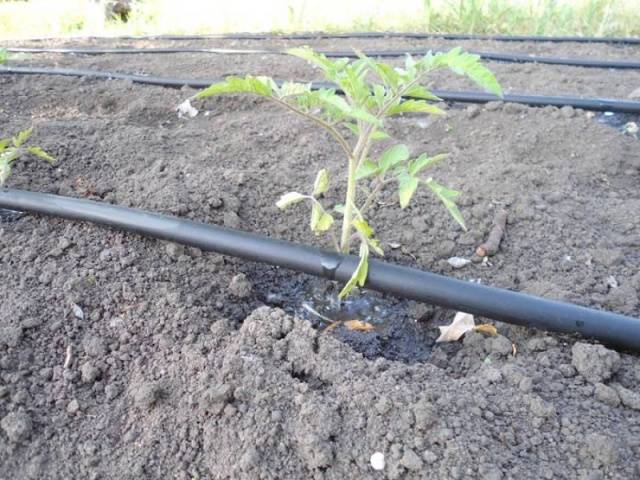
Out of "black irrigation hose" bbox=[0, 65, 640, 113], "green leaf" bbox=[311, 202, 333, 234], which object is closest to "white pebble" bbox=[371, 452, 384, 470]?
"green leaf" bbox=[311, 202, 333, 234]

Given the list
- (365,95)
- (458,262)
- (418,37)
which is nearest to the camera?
(365,95)

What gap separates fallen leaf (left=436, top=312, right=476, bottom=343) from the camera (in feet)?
4.21

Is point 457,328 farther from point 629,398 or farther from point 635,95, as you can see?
point 635,95

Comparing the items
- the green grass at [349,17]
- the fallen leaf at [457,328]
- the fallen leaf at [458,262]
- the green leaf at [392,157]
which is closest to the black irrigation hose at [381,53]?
the green grass at [349,17]

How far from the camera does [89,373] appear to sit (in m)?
1.13

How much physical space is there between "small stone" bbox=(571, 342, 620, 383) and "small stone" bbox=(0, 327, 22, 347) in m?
1.21

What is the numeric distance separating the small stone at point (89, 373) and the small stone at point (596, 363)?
102 cm

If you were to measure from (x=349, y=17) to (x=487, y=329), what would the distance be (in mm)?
5213

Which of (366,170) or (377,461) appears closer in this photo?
(377,461)

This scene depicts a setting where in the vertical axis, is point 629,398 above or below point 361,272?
below

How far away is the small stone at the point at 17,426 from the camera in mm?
1011

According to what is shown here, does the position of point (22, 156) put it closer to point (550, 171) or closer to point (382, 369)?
point (382, 369)

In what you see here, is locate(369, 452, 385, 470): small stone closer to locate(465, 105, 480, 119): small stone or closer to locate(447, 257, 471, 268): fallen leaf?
locate(447, 257, 471, 268): fallen leaf

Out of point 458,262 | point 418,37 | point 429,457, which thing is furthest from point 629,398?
point 418,37
